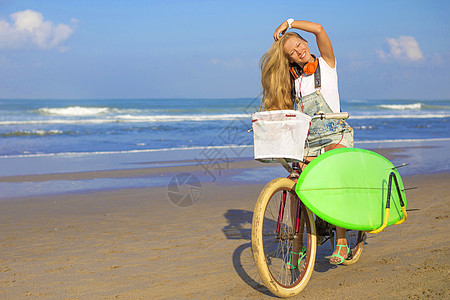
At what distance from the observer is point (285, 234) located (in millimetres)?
3258

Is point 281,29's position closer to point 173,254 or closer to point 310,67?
point 310,67

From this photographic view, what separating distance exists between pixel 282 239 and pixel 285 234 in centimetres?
4

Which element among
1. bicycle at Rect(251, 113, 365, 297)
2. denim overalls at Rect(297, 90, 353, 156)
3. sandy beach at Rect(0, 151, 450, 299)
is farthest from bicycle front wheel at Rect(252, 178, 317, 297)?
denim overalls at Rect(297, 90, 353, 156)

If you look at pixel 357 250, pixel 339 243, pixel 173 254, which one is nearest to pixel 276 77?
pixel 339 243

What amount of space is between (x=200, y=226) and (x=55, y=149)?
10810 millimetres

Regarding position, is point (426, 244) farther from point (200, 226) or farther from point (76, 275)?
point (76, 275)

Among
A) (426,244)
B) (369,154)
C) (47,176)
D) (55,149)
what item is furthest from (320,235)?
(55,149)

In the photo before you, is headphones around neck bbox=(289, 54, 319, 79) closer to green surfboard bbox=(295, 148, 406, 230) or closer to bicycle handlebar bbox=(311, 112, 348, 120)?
bicycle handlebar bbox=(311, 112, 348, 120)

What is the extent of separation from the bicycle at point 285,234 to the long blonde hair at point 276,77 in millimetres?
305

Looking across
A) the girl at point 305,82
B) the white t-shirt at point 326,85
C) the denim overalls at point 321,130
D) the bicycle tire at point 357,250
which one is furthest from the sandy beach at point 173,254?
the white t-shirt at point 326,85

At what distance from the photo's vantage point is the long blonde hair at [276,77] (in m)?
3.17

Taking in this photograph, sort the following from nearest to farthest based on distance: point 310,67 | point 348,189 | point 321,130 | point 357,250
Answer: point 348,189
point 310,67
point 321,130
point 357,250

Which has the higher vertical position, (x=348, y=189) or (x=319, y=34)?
(x=319, y=34)

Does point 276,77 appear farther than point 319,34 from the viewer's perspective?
Yes
